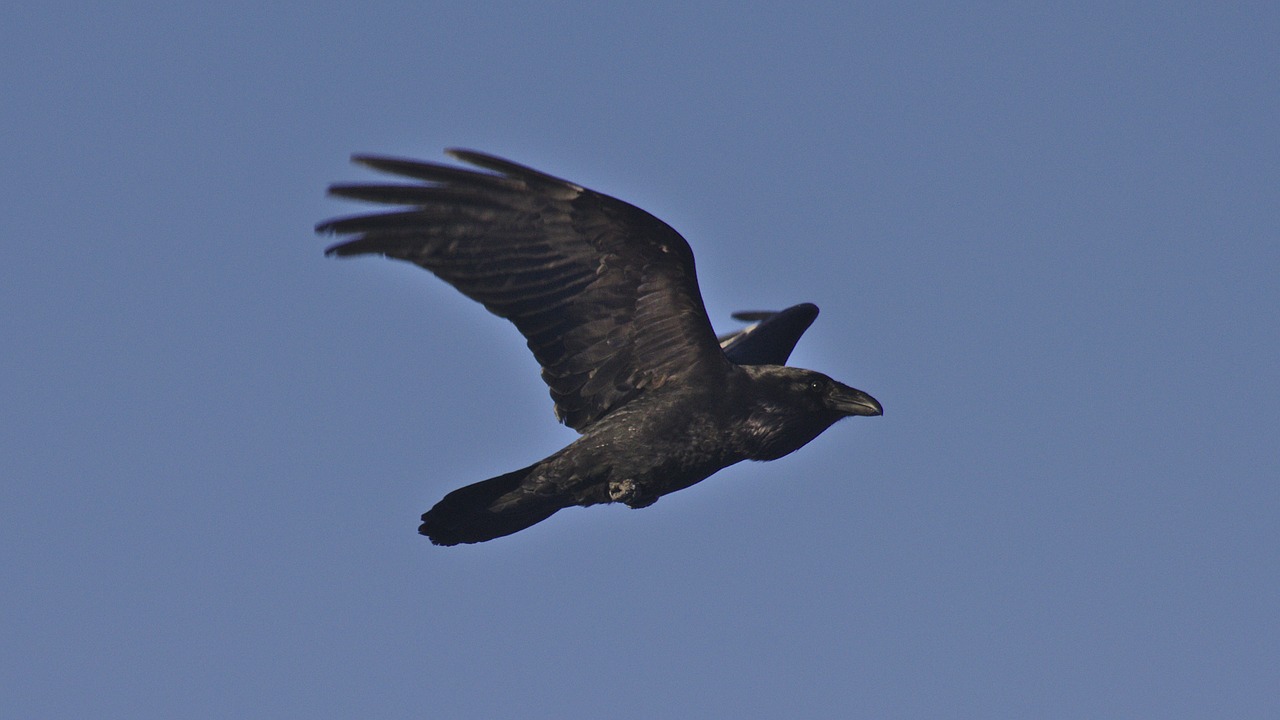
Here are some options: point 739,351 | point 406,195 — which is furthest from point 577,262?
point 739,351

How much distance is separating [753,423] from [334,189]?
11.4ft

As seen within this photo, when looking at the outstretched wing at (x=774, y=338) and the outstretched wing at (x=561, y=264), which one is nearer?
the outstretched wing at (x=561, y=264)

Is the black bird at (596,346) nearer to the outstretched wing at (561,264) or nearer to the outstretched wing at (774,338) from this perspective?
the outstretched wing at (561,264)

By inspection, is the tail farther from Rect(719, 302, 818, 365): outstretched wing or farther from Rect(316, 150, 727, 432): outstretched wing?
Rect(719, 302, 818, 365): outstretched wing

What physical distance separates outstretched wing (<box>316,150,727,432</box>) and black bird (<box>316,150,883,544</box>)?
0.01m

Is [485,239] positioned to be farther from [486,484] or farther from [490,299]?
[486,484]

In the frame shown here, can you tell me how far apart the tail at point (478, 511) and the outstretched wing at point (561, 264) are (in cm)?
69

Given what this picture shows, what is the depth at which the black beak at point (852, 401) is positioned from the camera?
13094mm

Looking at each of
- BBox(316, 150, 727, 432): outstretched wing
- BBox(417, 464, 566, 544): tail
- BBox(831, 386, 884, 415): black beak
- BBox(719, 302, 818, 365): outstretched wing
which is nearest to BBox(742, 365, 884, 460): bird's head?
BBox(831, 386, 884, 415): black beak

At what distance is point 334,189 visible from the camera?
448 inches

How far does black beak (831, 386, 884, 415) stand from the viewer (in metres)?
13.1

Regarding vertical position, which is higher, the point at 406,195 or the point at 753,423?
the point at 406,195

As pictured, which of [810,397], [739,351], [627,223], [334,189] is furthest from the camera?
[739,351]

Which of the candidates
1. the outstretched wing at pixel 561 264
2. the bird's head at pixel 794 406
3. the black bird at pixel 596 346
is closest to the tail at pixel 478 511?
the black bird at pixel 596 346
